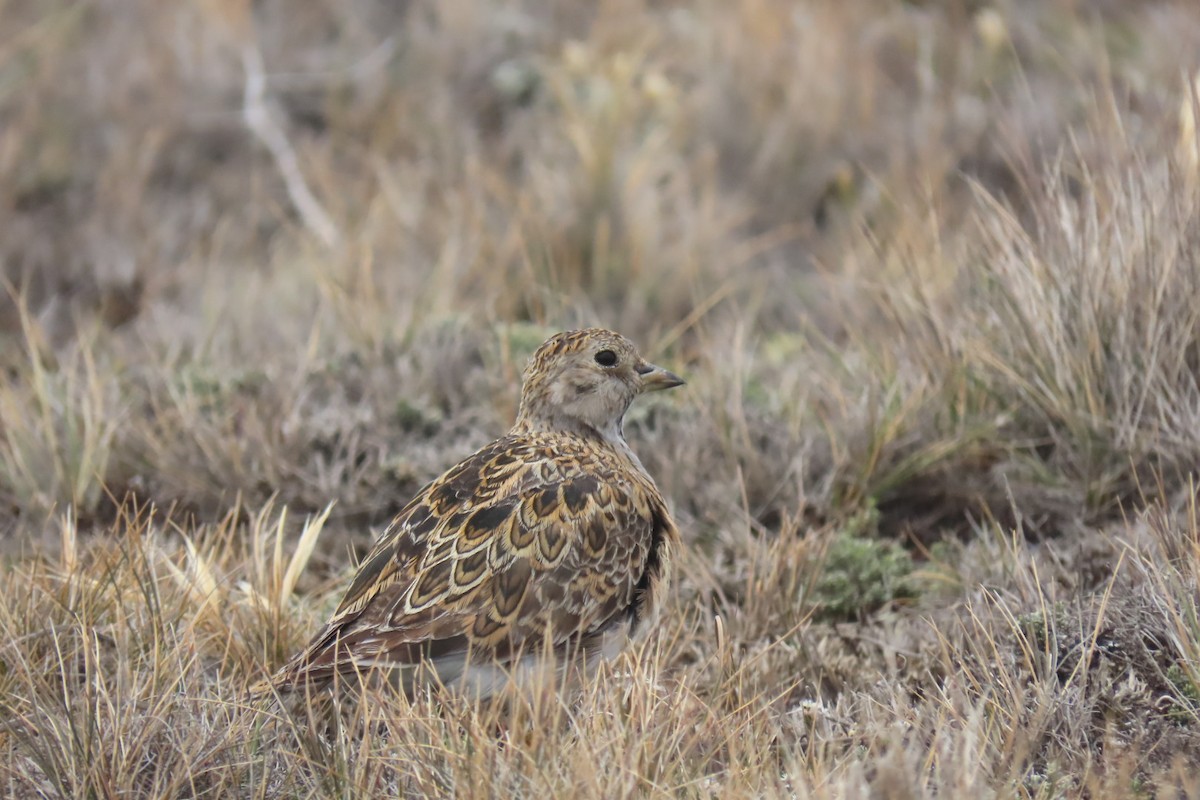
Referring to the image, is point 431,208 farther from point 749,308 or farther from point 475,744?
point 475,744

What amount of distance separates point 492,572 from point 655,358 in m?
2.77

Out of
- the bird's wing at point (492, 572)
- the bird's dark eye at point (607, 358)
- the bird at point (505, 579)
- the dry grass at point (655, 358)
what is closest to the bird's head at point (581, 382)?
the bird's dark eye at point (607, 358)

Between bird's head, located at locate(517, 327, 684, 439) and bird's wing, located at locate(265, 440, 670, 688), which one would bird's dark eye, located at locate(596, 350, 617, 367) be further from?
bird's wing, located at locate(265, 440, 670, 688)

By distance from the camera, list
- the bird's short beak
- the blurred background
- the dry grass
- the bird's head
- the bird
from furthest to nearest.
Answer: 1. the blurred background
2. the bird's short beak
3. the bird's head
4. the bird
5. the dry grass

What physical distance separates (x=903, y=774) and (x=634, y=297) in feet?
14.4

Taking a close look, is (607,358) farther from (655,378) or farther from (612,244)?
(612,244)

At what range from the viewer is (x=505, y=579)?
3.84 meters

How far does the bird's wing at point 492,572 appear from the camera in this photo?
377 cm

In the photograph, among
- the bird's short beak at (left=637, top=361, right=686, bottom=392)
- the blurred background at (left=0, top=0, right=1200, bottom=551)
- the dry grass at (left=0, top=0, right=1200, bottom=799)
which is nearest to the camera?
the dry grass at (left=0, top=0, right=1200, bottom=799)

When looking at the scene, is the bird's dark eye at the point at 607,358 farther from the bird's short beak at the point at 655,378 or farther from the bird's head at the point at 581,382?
the bird's short beak at the point at 655,378

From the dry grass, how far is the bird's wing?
0.22 metres

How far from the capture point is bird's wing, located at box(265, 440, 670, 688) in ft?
12.4

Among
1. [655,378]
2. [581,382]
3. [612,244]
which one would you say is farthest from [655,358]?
[581,382]

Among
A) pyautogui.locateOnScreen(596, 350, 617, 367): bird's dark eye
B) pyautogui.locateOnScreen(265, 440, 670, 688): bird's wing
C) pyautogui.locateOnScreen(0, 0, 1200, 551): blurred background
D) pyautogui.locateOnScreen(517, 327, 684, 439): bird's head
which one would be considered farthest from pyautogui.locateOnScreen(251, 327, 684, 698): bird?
pyautogui.locateOnScreen(0, 0, 1200, 551): blurred background
